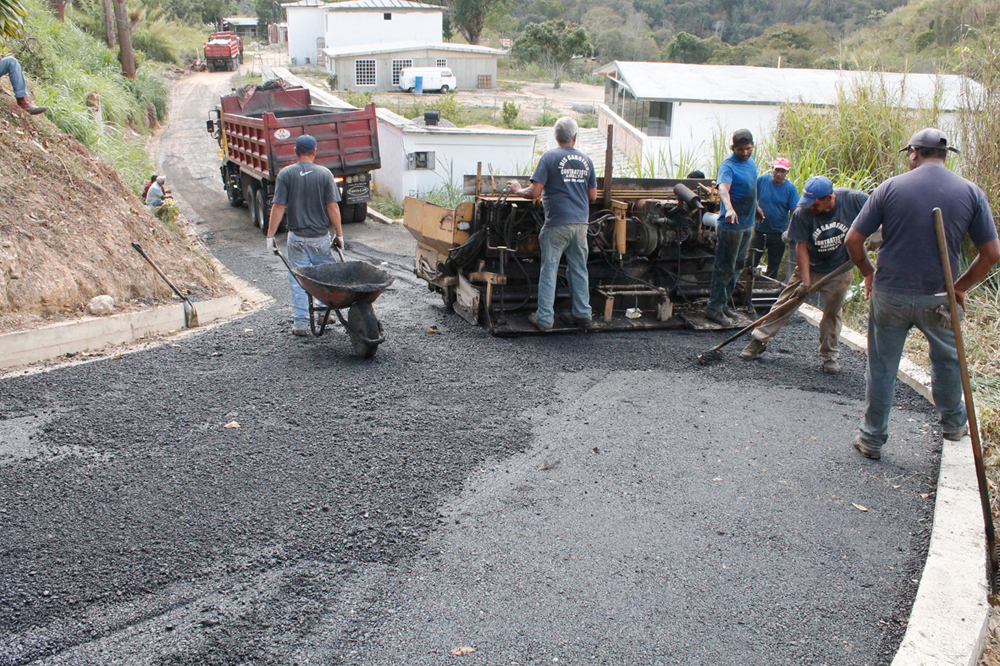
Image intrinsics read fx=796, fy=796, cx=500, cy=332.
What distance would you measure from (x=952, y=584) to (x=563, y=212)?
421 centimetres

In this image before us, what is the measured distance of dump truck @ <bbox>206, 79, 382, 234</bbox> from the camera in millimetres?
13016

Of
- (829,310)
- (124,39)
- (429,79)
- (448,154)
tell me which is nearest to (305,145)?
(829,310)

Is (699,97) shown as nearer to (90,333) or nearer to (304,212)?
(304,212)

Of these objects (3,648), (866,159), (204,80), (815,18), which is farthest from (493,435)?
(815,18)

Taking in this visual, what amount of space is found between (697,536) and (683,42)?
59.3 metres

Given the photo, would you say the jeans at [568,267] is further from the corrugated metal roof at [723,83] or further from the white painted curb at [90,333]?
the corrugated metal roof at [723,83]

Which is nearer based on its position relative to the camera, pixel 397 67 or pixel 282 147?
pixel 282 147

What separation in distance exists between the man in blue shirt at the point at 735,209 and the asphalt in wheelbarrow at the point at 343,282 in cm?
296

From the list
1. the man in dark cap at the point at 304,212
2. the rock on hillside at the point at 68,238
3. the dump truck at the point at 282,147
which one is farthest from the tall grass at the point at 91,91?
the man in dark cap at the point at 304,212

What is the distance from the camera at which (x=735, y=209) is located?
703 centimetres

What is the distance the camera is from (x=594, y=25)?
261ft

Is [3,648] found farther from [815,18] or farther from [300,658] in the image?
[815,18]

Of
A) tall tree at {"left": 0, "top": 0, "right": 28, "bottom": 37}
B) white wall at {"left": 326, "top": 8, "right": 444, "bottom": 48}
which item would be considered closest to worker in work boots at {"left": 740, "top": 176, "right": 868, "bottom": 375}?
tall tree at {"left": 0, "top": 0, "right": 28, "bottom": 37}

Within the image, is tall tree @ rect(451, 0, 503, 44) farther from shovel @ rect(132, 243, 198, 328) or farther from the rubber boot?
shovel @ rect(132, 243, 198, 328)
